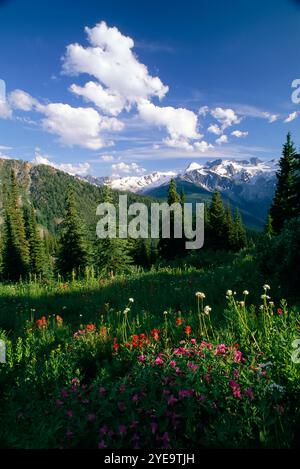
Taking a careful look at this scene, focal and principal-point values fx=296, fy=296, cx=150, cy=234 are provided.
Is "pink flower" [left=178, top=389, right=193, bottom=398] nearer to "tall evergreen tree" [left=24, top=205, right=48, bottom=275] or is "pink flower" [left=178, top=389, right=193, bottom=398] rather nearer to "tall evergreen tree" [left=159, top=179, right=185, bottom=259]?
"tall evergreen tree" [left=159, top=179, right=185, bottom=259]

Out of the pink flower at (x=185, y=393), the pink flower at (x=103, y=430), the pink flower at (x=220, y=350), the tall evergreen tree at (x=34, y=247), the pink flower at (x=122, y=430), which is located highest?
the pink flower at (x=220, y=350)

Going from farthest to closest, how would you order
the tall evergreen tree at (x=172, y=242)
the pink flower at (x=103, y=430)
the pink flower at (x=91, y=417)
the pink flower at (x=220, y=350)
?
the tall evergreen tree at (x=172, y=242) < the pink flower at (x=220, y=350) < the pink flower at (x=91, y=417) < the pink flower at (x=103, y=430)

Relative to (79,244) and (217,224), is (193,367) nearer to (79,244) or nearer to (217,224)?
(79,244)

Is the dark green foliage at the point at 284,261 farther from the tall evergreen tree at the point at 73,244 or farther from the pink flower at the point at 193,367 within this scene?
the tall evergreen tree at the point at 73,244

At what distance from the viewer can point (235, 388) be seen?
9.05 feet

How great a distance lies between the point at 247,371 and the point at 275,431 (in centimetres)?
62

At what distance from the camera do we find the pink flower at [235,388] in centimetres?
270

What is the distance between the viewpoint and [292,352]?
3.07 m

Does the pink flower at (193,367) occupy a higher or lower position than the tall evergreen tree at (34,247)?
higher

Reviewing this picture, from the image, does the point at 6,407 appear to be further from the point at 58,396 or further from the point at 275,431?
the point at 275,431

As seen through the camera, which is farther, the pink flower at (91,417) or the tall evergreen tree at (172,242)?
the tall evergreen tree at (172,242)

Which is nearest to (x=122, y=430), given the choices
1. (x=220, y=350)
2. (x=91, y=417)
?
(x=91, y=417)

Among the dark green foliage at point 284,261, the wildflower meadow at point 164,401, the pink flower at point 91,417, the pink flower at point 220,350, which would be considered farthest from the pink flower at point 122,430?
the dark green foliage at point 284,261
